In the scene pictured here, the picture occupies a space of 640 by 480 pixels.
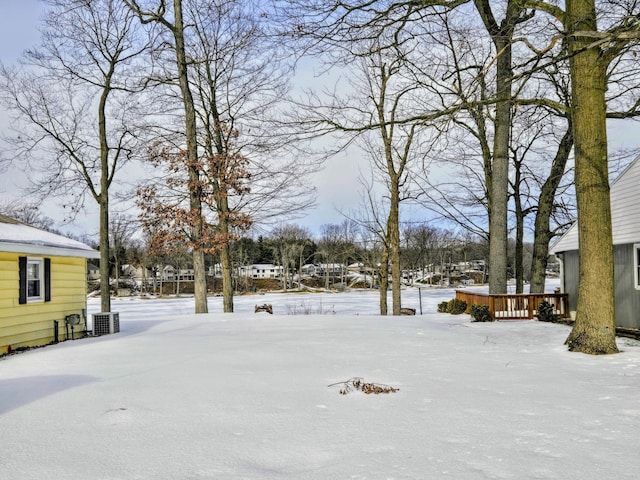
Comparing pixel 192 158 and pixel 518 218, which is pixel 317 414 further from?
pixel 518 218

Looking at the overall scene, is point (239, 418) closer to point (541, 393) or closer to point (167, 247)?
point (541, 393)

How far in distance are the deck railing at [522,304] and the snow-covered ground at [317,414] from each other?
608cm

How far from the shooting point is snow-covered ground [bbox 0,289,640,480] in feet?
10.9

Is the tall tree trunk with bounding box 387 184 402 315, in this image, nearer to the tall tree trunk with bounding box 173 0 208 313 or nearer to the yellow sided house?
the tall tree trunk with bounding box 173 0 208 313

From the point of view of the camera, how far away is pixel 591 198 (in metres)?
8.30

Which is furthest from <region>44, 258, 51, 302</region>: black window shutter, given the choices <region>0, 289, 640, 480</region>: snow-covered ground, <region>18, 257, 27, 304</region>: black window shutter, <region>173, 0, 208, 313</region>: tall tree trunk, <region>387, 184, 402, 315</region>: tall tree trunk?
<region>387, 184, 402, 315</region>: tall tree trunk

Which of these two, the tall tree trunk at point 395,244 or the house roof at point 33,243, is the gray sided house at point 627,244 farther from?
the house roof at point 33,243

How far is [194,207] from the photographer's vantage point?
16.8 meters

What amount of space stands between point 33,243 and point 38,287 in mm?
1358

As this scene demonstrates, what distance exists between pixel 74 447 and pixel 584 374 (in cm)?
604

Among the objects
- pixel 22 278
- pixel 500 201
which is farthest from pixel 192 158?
pixel 500 201

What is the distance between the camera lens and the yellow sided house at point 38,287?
32.2 feet

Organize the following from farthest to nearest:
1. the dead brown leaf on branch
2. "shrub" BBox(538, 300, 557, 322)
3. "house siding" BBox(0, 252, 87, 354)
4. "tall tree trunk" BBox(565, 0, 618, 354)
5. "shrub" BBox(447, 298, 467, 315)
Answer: "shrub" BBox(447, 298, 467, 315) < "shrub" BBox(538, 300, 557, 322) < "house siding" BBox(0, 252, 87, 354) < "tall tree trunk" BBox(565, 0, 618, 354) < the dead brown leaf on branch

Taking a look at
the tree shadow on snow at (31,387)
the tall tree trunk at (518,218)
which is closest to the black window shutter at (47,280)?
the tree shadow on snow at (31,387)
